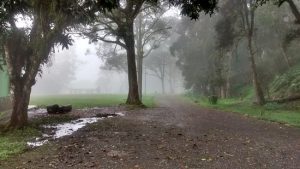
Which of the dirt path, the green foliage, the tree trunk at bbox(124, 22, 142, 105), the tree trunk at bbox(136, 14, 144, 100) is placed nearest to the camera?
the dirt path

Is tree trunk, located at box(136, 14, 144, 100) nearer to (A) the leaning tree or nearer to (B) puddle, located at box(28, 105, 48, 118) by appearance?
(B) puddle, located at box(28, 105, 48, 118)

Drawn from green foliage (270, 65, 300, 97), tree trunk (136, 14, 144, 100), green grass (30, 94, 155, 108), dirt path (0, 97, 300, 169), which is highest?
tree trunk (136, 14, 144, 100)

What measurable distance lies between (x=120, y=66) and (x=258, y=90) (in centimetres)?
4063

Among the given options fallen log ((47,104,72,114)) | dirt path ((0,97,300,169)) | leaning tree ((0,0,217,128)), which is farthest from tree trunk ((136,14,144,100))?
dirt path ((0,97,300,169))

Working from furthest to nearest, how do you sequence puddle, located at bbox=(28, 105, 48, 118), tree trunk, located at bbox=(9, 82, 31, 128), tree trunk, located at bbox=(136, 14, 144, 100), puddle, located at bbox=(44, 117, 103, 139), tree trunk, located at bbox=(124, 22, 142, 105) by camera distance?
tree trunk, located at bbox=(136, 14, 144, 100)
tree trunk, located at bbox=(124, 22, 142, 105)
puddle, located at bbox=(28, 105, 48, 118)
tree trunk, located at bbox=(9, 82, 31, 128)
puddle, located at bbox=(44, 117, 103, 139)

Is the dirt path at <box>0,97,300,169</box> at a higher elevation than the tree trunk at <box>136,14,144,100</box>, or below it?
below

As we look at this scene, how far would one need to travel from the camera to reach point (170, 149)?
11727mm

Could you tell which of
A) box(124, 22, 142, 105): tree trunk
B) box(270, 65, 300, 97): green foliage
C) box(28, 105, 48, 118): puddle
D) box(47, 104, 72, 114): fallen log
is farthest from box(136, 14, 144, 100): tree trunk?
box(47, 104, 72, 114): fallen log

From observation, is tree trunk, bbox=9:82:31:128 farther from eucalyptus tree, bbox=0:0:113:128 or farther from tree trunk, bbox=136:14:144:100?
tree trunk, bbox=136:14:144:100

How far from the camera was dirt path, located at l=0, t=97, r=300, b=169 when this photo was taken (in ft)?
32.8

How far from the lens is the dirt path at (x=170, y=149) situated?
9.99 m

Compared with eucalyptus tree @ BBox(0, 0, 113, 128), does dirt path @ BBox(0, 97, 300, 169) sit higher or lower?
lower

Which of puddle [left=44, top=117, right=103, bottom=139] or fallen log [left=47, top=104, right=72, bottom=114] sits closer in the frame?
puddle [left=44, top=117, right=103, bottom=139]

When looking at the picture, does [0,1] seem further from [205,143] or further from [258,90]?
[258,90]
